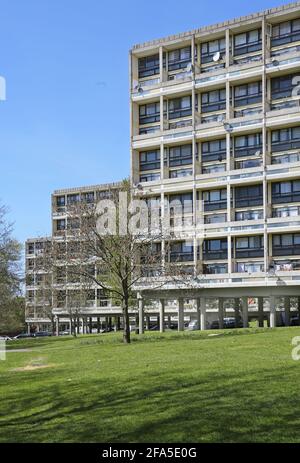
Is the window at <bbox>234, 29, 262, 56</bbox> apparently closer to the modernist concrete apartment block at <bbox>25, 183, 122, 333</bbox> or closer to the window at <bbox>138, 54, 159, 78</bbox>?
the window at <bbox>138, 54, 159, 78</bbox>

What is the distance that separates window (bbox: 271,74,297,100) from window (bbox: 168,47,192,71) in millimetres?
8677

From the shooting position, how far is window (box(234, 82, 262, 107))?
179 feet

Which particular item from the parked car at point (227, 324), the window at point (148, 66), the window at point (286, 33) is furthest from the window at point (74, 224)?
the parked car at point (227, 324)

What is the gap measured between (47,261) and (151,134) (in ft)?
94.0

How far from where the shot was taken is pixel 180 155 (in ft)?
192

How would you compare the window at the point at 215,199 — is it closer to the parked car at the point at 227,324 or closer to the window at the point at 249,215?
the window at the point at 249,215

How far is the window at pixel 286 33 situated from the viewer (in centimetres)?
5319

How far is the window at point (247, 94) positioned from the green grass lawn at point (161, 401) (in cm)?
3897

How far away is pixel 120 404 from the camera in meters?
12.1

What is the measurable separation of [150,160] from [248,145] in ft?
33.3

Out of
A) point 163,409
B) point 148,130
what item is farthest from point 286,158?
point 163,409

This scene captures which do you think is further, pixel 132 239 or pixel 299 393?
pixel 132 239
